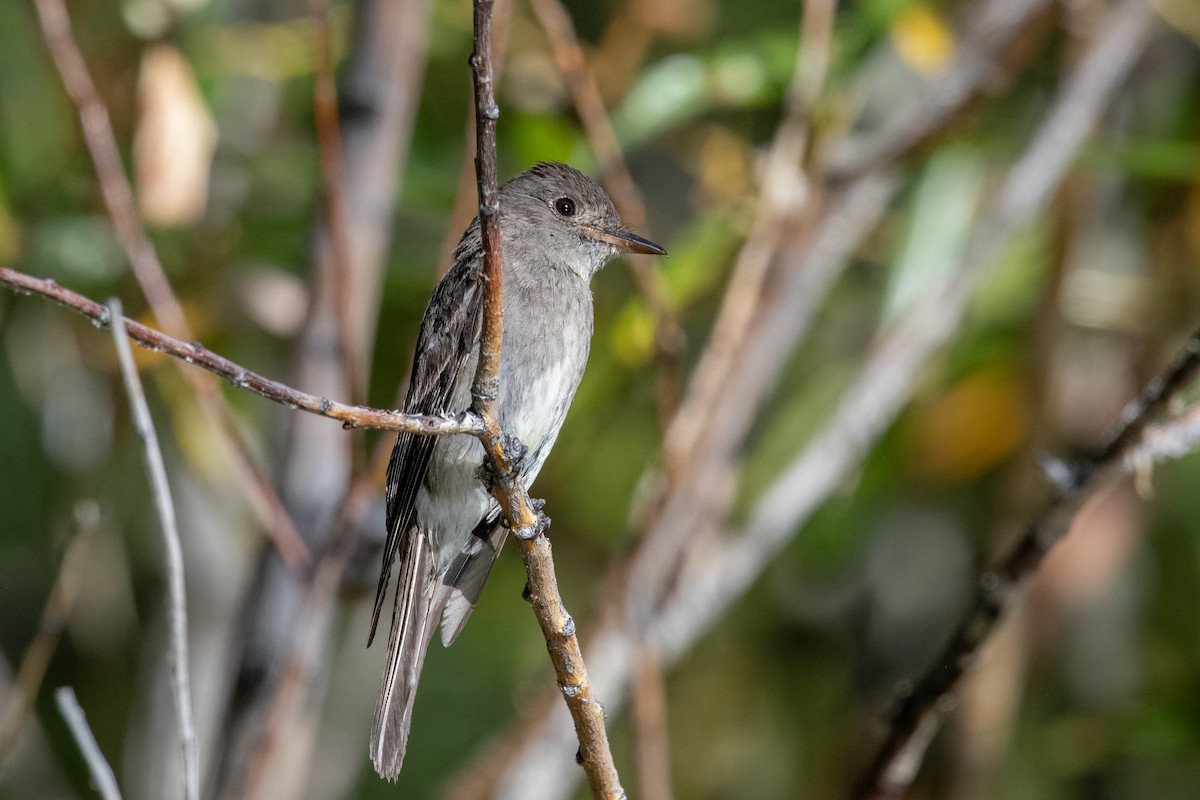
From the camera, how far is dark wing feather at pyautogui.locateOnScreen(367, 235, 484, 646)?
10.4 ft

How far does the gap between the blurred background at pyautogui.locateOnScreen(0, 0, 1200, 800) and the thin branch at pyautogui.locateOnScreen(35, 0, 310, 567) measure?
0.03 meters

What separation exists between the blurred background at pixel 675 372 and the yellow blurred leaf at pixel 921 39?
16mm

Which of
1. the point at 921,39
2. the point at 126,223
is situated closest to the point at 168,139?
the point at 126,223

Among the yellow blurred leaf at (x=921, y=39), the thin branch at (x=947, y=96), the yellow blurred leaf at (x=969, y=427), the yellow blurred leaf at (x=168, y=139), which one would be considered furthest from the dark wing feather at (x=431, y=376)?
the yellow blurred leaf at (x=969, y=427)

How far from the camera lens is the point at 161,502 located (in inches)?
80.1

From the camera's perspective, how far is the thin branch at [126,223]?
3.12m

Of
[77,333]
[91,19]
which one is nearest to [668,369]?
[77,333]

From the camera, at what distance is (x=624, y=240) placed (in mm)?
3506

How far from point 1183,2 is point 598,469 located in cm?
278

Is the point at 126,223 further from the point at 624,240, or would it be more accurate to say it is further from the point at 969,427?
the point at 969,427

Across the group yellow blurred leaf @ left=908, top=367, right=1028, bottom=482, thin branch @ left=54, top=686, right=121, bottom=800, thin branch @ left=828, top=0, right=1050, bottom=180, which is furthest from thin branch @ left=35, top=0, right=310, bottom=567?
yellow blurred leaf @ left=908, top=367, right=1028, bottom=482

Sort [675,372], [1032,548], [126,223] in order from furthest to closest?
[675,372] → [126,223] → [1032,548]

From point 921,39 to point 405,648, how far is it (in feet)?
8.70

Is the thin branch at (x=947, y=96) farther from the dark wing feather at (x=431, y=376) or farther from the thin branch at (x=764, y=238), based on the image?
the dark wing feather at (x=431, y=376)
